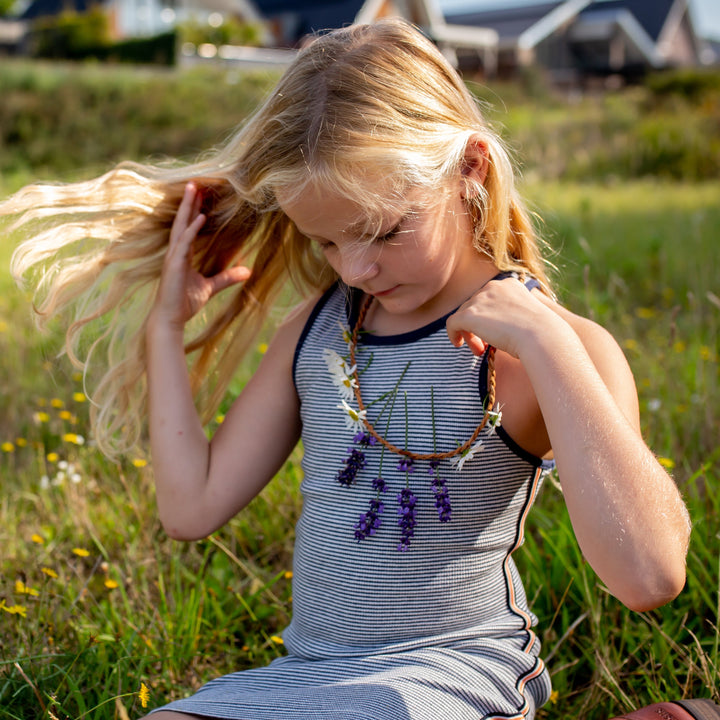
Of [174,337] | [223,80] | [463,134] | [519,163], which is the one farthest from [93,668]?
[223,80]

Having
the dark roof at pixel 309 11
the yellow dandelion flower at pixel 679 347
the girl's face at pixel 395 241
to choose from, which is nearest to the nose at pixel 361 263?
the girl's face at pixel 395 241

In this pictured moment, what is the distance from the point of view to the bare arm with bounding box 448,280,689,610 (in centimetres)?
117

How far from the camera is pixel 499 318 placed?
1354 mm

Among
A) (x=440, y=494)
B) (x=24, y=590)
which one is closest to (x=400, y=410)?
(x=440, y=494)

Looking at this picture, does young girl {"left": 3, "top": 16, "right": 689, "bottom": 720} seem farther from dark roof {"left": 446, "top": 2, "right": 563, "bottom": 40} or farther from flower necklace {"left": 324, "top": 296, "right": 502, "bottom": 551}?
dark roof {"left": 446, "top": 2, "right": 563, "bottom": 40}

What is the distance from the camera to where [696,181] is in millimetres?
9906

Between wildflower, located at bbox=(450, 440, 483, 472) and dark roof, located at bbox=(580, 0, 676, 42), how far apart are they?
35.3 m

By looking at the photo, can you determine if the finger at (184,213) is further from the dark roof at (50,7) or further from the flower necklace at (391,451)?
the dark roof at (50,7)

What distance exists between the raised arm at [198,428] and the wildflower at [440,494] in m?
0.37

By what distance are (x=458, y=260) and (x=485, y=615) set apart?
25.5 inches

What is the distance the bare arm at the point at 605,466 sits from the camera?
117cm

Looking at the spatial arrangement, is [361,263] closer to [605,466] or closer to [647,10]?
[605,466]

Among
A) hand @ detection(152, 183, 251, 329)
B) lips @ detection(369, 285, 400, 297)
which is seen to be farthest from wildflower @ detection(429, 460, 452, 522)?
hand @ detection(152, 183, 251, 329)

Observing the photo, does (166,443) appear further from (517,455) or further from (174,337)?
(517,455)
